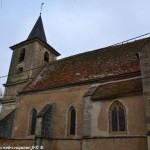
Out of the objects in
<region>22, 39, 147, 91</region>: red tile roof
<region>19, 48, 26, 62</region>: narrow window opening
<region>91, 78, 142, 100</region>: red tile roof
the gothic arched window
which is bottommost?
the gothic arched window

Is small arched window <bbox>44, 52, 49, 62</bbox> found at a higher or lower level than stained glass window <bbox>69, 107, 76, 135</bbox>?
higher

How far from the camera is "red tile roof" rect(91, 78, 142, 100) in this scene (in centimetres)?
1344

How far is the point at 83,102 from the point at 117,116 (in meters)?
2.70

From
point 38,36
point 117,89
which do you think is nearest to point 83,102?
point 117,89

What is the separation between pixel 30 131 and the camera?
1812 centimetres

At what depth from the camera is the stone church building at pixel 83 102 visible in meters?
12.8

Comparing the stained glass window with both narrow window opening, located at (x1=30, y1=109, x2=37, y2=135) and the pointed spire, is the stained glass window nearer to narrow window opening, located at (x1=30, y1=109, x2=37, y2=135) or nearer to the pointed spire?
narrow window opening, located at (x1=30, y1=109, x2=37, y2=135)

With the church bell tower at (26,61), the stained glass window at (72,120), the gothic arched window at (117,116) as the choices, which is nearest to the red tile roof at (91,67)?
the church bell tower at (26,61)

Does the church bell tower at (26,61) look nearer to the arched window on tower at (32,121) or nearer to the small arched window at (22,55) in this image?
the small arched window at (22,55)

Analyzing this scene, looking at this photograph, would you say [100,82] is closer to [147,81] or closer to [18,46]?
[147,81]

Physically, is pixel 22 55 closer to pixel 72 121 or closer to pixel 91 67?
pixel 91 67

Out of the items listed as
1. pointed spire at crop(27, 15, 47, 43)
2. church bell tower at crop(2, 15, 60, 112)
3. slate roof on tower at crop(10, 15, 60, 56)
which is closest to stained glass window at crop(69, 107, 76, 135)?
church bell tower at crop(2, 15, 60, 112)

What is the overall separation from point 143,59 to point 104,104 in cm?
384

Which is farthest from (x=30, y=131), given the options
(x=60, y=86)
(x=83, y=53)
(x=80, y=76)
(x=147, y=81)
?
(x=147, y=81)
